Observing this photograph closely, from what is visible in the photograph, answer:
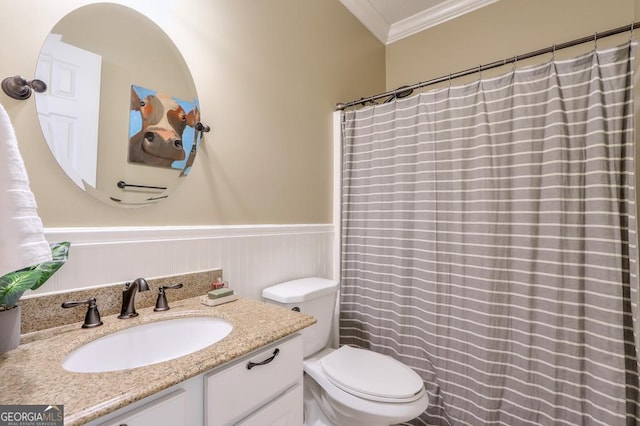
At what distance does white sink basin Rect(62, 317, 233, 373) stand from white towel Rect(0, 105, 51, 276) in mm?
310

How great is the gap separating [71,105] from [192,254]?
0.64m

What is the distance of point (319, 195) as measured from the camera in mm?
1879

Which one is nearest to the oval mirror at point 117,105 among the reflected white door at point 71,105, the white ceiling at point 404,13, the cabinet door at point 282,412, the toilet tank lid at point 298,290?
the reflected white door at point 71,105

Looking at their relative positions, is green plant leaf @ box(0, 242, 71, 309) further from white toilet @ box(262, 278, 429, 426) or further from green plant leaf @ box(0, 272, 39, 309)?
white toilet @ box(262, 278, 429, 426)

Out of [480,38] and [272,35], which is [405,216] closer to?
[272,35]

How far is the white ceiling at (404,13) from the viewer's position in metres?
2.11

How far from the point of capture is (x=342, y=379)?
123cm

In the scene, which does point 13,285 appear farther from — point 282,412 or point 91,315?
point 282,412

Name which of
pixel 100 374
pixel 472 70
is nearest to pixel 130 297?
pixel 100 374

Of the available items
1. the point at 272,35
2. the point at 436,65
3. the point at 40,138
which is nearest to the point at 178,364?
the point at 40,138

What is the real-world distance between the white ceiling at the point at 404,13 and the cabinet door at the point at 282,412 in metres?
2.38

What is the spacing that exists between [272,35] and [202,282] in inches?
52.6

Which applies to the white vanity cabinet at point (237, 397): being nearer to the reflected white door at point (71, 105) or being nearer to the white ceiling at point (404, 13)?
the reflected white door at point (71, 105)

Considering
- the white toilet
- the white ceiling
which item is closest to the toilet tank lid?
the white toilet
